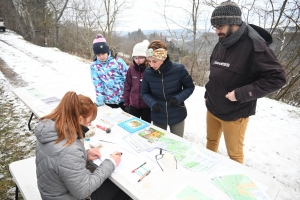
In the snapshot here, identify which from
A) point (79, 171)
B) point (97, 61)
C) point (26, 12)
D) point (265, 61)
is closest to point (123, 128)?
point (79, 171)

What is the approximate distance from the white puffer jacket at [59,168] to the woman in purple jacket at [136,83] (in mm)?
1499

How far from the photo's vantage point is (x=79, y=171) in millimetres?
1173

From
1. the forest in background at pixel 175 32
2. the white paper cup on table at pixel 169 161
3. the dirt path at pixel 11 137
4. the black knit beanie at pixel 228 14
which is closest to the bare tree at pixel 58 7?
the forest in background at pixel 175 32

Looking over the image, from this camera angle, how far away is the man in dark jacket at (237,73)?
4.96 ft

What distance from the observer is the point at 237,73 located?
1.66m

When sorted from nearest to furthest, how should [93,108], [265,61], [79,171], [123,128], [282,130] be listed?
[79,171] → [93,108] → [265,61] → [123,128] → [282,130]

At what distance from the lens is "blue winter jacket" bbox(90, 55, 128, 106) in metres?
2.75

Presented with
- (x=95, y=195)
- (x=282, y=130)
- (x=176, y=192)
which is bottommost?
(x=282, y=130)

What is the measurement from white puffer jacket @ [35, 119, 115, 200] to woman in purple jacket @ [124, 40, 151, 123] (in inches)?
59.0

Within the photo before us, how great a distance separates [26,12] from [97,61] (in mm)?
20585

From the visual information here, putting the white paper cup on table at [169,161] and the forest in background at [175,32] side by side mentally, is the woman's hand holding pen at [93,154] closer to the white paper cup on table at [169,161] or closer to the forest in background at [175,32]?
the white paper cup on table at [169,161]

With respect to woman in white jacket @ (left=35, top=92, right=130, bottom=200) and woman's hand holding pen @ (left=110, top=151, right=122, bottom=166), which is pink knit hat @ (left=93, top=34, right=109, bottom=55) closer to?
woman in white jacket @ (left=35, top=92, right=130, bottom=200)

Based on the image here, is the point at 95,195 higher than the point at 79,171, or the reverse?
the point at 79,171

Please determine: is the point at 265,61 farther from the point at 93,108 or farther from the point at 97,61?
the point at 97,61
